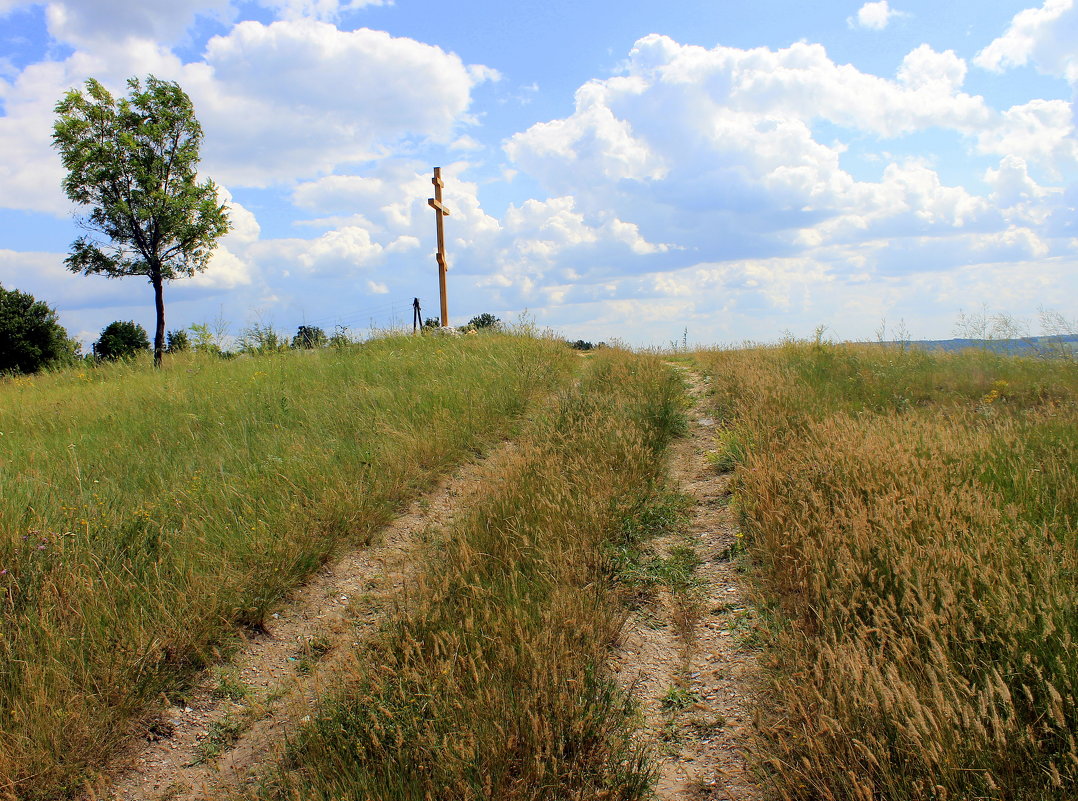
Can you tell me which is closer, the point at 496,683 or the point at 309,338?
the point at 496,683

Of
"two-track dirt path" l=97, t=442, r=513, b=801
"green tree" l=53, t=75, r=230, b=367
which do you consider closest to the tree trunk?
"green tree" l=53, t=75, r=230, b=367

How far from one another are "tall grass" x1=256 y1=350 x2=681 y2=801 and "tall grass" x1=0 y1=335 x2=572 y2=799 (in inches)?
44.5

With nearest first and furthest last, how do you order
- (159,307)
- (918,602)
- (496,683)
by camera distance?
1. (496,683)
2. (918,602)
3. (159,307)

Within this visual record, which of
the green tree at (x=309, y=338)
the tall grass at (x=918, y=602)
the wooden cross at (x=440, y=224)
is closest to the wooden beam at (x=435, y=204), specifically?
the wooden cross at (x=440, y=224)

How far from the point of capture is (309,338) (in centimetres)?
1354

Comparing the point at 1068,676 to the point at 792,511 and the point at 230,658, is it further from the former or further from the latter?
the point at 230,658

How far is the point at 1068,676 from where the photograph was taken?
7.77 feet

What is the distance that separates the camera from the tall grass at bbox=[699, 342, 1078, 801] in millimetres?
2186

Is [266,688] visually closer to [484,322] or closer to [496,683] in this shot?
[496,683]

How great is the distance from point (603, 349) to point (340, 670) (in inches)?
490

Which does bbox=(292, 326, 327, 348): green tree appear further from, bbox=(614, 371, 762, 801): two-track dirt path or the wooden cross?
bbox=(614, 371, 762, 801): two-track dirt path

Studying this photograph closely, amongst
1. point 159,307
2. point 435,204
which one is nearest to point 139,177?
point 159,307

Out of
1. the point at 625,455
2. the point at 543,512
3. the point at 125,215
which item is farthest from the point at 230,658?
the point at 125,215

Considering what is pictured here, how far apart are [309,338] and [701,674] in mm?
12149
